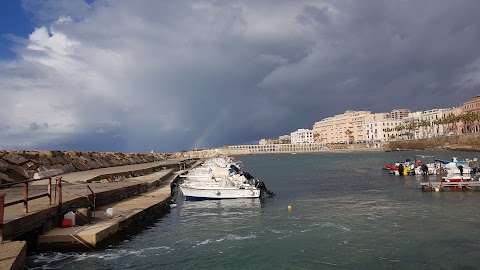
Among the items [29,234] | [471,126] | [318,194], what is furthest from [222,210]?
[471,126]

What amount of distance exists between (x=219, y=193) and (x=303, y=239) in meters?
17.1

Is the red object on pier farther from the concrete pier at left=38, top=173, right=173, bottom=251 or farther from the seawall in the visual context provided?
the seawall

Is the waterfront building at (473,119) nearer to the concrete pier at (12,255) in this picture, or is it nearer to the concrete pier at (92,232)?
the concrete pier at (92,232)

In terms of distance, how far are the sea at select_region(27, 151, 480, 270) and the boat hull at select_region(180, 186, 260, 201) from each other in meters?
3.33

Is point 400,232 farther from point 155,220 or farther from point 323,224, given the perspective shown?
point 155,220

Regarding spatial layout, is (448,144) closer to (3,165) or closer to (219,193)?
(219,193)

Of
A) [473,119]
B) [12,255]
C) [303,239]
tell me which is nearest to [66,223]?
[12,255]

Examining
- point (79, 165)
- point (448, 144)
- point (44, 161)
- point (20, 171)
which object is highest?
point (448, 144)

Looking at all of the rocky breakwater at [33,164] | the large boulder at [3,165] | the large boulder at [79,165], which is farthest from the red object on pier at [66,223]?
the large boulder at [79,165]

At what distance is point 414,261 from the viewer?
15.4 m

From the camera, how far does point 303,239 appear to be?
19.2 m

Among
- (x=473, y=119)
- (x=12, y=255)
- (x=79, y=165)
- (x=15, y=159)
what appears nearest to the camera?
(x=12, y=255)

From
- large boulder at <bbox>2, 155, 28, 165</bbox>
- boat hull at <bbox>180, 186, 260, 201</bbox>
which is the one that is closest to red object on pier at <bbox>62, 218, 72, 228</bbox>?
boat hull at <bbox>180, 186, 260, 201</bbox>

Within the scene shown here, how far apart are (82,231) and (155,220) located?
29.8 feet
